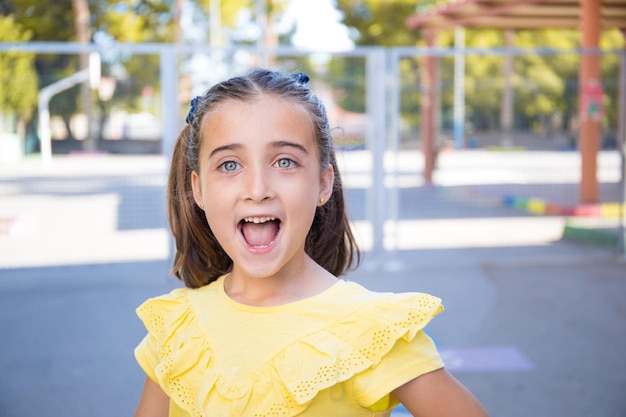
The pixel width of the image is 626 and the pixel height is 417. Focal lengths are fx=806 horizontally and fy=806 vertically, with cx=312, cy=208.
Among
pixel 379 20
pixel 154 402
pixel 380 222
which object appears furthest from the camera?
pixel 379 20

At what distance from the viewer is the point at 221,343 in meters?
1.81

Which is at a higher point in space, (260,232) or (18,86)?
(18,86)

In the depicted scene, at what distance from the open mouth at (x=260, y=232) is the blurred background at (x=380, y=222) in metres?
0.54

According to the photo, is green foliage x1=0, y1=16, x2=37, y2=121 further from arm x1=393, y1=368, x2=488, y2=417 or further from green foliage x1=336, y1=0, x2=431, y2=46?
green foliage x1=336, y1=0, x2=431, y2=46

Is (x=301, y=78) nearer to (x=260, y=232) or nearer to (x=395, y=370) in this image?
(x=260, y=232)

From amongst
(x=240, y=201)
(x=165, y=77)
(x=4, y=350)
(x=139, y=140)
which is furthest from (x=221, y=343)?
(x=139, y=140)

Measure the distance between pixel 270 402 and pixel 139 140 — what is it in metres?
7.26

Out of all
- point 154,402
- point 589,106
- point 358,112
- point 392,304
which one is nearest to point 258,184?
point 392,304

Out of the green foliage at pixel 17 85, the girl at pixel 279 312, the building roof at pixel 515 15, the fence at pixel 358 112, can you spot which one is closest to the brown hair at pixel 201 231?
the girl at pixel 279 312

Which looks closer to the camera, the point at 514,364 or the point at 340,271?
the point at 340,271

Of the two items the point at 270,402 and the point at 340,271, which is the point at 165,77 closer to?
the point at 340,271

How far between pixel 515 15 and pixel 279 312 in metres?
13.3

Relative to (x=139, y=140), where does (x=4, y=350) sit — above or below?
below

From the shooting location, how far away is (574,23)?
582 inches
